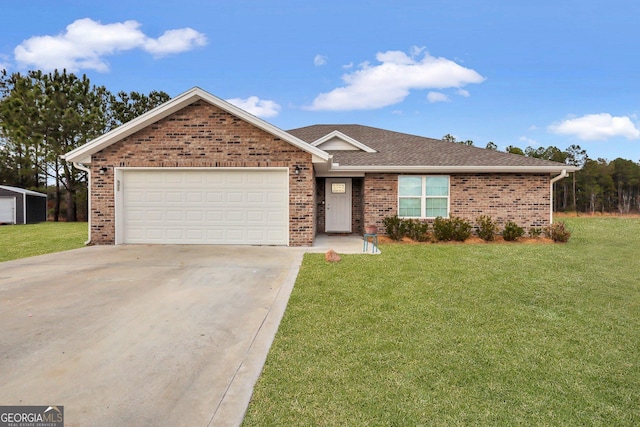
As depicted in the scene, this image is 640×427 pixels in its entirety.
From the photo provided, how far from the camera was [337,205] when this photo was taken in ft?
47.4

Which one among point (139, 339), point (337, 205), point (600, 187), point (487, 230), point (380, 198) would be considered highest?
point (600, 187)

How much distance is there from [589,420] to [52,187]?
1623 inches

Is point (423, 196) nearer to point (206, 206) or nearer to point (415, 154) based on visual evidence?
point (415, 154)

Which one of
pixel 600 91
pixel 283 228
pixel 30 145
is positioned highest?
pixel 600 91

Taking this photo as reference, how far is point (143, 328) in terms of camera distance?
13.6ft

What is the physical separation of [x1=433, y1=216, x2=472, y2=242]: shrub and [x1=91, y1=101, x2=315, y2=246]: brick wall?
450 cm

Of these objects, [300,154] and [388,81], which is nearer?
[300,154]

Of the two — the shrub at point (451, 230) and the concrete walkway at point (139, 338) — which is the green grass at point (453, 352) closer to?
the concrete walkway at point (139, 338)

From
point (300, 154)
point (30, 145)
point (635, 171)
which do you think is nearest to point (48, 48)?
point (30, 145)

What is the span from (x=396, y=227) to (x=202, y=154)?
687 centimetres

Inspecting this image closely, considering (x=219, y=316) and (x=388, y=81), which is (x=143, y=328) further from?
(x=388, y=81)

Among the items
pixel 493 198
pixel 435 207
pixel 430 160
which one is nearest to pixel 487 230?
pixel 493 198

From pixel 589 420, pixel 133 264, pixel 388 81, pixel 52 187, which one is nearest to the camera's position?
pixel 589 420

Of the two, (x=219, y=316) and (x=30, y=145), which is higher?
(x=30, y=145)
